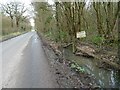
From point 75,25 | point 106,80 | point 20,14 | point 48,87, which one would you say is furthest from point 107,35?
point 20,14

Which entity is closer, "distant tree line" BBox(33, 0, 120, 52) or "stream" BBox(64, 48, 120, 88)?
"stream" BBox(64, 48, 120, 88)

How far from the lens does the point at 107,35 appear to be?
17.1m

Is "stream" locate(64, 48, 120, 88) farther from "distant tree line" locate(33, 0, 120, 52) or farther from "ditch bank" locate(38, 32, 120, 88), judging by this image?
"distant tree line" locate(33, 0, 120, 52)

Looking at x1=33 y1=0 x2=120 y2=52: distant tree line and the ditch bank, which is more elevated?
x1=33 y1=0 x2=120 y2=52: distant tree line

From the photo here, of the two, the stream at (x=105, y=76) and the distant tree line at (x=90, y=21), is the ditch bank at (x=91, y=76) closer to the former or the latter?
the stream at (x=105, y=76)

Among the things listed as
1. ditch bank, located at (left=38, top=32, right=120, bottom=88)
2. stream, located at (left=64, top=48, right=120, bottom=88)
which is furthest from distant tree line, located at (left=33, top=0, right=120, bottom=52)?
stream, located at (left=64, top=48, right=120, bottom=88)

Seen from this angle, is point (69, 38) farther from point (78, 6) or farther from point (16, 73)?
point (16, 73)

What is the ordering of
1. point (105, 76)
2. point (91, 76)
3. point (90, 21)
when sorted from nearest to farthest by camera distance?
point (91, 76)
point (105, 76)
point (90, 21)

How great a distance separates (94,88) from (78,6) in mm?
15983

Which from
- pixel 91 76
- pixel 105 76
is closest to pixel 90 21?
pixel 105 76

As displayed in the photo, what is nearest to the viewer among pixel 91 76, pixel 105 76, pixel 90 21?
pixel 91 76

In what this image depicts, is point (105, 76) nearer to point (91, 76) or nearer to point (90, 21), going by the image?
point (91, 76)

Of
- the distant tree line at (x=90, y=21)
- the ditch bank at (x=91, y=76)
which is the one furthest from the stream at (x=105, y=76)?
the distant tree line at (x=90, y=21)

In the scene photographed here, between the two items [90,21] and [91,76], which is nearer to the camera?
[91,76]
